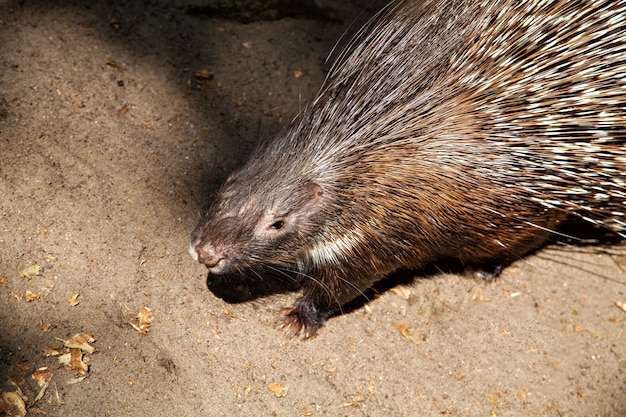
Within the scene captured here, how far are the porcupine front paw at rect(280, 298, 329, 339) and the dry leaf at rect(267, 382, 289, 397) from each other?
216mm

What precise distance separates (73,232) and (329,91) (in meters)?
1.13

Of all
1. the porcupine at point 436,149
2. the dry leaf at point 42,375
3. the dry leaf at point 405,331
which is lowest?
the dry leaf at point 405,331

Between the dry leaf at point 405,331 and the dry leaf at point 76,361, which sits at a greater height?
the dry leaf at point 76,361

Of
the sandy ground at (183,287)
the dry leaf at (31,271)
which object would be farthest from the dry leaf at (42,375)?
the dry leaf at (31,271)

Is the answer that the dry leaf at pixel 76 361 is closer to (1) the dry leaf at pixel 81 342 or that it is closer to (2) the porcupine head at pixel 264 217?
(1) the dry leaf at pixel 81 342

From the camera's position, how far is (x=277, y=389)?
235 centimetres

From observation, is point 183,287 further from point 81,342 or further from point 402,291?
point 402,291

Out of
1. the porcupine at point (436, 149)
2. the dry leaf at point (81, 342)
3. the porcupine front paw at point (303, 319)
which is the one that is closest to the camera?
the porcupine at point (436, 149)

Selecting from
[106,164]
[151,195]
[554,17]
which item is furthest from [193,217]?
[554,17]

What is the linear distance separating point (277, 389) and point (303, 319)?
0.30 m

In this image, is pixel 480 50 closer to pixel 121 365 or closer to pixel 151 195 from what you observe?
pixel 151 195

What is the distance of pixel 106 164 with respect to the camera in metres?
2.61

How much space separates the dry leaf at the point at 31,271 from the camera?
226cm

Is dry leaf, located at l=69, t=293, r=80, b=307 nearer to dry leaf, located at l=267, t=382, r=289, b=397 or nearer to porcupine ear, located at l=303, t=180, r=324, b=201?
dry leaf, located at l=267, t=382, r=289, b=397
